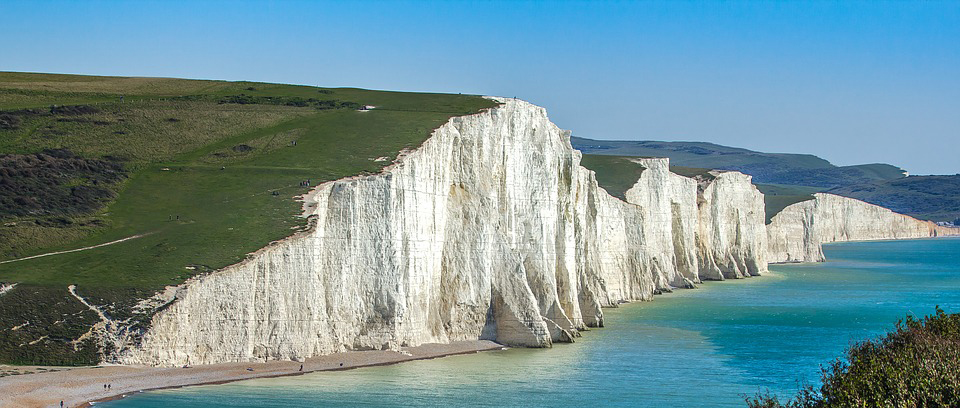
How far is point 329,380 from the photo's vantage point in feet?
162

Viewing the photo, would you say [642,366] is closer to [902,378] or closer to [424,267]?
[424,267]

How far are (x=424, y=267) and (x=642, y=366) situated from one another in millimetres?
11857

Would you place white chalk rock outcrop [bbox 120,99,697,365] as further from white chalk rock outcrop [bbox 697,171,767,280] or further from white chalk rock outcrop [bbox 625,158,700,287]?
white chalk rock outcrop [bbox 697,171,767,280]

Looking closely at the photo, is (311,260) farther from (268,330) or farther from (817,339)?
(817,339)

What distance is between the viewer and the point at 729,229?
134125 millimetres

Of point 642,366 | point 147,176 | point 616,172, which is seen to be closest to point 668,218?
point 616,172

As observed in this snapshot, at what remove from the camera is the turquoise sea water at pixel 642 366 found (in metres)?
46.5

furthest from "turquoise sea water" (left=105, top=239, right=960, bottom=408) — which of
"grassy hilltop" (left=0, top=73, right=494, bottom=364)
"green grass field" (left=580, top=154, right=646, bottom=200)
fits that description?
"green grass field" (left=580, top=154, right=646, bottom=200)

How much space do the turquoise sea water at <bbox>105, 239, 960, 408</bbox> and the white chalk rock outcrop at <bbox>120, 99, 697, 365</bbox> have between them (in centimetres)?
270

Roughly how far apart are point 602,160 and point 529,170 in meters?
55.2

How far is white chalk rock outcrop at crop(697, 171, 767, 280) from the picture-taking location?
128 m

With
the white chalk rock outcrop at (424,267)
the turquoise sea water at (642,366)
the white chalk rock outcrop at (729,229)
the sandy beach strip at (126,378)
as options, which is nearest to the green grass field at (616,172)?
the turquoise sea water at (642,366)

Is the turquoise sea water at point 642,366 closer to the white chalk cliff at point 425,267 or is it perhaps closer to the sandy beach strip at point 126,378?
the sandy beach strip at point 126,378

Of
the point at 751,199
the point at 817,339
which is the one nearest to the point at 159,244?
the point at 817,339
